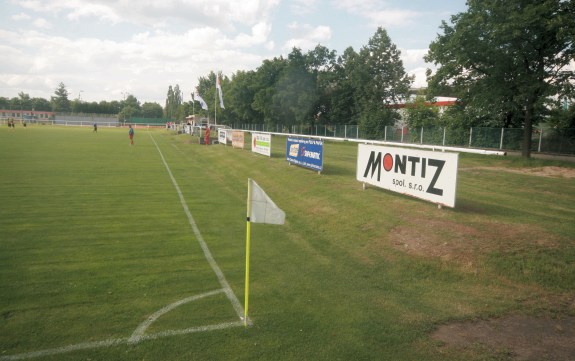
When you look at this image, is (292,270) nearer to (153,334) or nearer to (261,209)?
(261,209)

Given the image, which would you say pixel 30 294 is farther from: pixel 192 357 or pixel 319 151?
pixel 319 151

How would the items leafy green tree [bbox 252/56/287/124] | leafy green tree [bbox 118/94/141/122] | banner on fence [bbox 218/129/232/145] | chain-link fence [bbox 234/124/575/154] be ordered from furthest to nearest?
1. leafy green tree [bbox 118/94/141/122]
2. leafy green tree [bbox 252/56/287/124]
3. banner on fence [bbox 218/129/232/145]
4. chain-link fence [bbox 234/124/575/154]

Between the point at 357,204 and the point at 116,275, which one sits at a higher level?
the point at 357,204

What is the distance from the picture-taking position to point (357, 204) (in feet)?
36.8

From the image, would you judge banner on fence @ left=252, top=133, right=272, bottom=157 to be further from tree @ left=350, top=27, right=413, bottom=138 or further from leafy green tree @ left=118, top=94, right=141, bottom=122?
leafy green tree @ left=118, top=94, right=141, bottom=122

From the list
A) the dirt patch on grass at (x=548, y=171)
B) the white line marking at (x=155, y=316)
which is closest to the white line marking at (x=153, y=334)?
the white line marking at (x=155, y=316)

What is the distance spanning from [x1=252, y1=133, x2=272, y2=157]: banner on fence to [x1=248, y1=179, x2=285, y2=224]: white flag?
1714 cm

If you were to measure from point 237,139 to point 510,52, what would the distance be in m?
20.0

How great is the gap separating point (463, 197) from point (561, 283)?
532 centimetres

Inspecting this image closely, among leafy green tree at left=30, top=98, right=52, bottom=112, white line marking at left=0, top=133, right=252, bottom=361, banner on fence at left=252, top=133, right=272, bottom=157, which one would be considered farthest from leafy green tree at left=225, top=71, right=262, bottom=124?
leafy green tree at left=30, top=98, right=52, bottom=112

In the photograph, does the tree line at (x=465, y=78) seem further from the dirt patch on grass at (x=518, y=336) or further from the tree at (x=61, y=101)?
the tree at (x=61, y=101)

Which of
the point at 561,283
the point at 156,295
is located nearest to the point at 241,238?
the point at 156,295

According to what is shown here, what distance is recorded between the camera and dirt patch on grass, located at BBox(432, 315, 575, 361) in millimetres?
A: 4832

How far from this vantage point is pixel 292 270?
7.66 m
